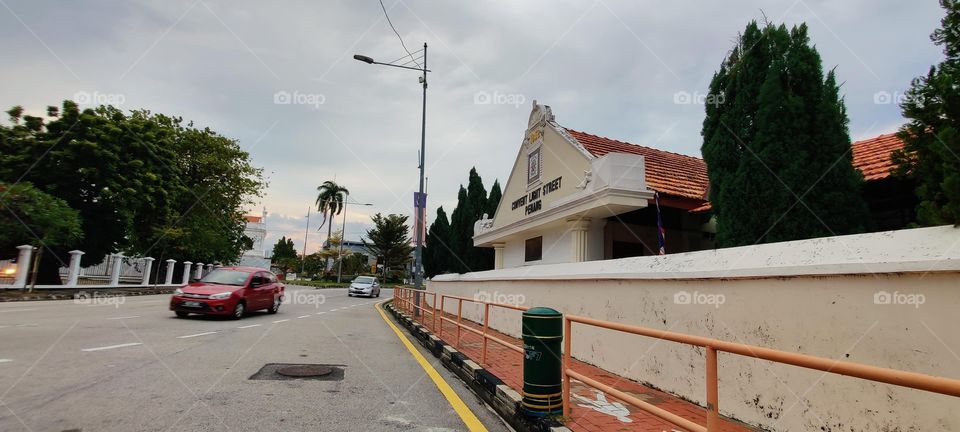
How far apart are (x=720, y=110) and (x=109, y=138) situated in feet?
87.9

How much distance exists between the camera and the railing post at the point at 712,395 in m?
2.59

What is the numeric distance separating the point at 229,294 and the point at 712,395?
43.1 ft

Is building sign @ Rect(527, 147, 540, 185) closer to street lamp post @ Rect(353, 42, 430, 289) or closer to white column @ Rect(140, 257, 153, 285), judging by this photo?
street lamp post @ Rect(353, 42, 430, 289)

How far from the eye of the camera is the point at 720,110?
845cm

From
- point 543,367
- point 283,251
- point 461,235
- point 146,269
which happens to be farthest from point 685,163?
point 283,251

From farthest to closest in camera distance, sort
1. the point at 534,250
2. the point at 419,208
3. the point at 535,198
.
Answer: the point at 419,208
the point at 534,250
the point at 535,198

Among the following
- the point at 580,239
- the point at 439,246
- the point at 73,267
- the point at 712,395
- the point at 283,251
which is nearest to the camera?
the point at 712,395

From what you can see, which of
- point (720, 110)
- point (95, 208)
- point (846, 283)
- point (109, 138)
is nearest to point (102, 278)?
point (95, 208)

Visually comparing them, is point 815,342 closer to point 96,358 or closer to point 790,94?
point 790,94

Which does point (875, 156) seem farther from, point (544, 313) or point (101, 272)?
point (101, 272)

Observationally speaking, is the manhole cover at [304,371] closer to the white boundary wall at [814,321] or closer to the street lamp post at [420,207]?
the white boundary wall at [814,321]

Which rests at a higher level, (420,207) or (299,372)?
(420,207)

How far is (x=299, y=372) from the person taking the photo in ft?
21.0

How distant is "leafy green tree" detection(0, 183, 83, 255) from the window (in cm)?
1840
